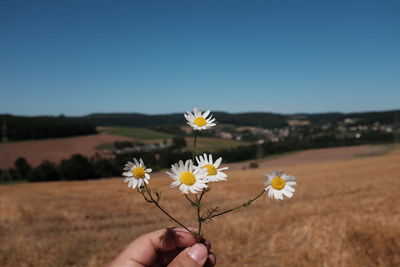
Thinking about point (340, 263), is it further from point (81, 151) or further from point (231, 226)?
point (81, 151)

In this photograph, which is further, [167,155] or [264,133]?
[264,133]

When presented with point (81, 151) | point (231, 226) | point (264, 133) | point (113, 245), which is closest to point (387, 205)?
point (231, 226)

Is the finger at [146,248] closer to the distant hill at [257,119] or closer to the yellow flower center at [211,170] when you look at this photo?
the yellow flower center at [211,170]

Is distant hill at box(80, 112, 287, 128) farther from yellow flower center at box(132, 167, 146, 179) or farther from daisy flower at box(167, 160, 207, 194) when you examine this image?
daisy flower at box(167, 160, 207, 194)

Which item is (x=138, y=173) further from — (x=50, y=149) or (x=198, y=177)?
(x=50, y=149)

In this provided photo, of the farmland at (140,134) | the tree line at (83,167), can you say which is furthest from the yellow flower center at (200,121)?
the farmland at (140,134)

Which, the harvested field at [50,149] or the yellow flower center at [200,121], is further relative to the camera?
the harvested field at [50,149]

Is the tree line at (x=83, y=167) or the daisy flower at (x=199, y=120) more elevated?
the daisy flower at (x=199, y=120)
